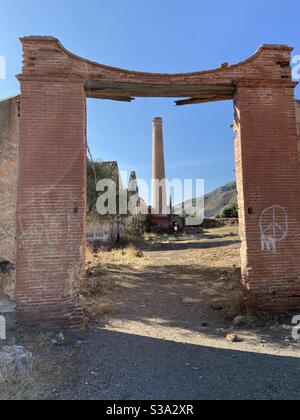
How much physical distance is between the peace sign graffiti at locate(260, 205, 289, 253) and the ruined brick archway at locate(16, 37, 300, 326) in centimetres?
2

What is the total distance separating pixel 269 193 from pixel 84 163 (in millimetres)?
3413

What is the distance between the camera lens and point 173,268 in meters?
13.0

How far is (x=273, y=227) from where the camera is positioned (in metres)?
6.42

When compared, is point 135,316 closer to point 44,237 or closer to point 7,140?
point 44,237

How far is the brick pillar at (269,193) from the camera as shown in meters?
6.33

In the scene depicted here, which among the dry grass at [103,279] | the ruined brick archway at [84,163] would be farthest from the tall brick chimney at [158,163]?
the ruined brick archway at [84,163]

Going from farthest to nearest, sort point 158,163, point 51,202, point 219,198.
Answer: point 219,198 → point 158,163 → point 51,202

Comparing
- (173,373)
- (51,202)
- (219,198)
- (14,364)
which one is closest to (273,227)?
(173,373)

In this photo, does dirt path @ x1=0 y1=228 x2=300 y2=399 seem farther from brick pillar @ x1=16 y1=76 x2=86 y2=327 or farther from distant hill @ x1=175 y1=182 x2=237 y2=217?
distant hill @ x1=175 y1=182 x2=237 y2=217

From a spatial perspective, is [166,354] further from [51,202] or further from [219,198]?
[219,198]

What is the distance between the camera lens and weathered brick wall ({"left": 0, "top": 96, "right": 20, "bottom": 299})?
5.86 m

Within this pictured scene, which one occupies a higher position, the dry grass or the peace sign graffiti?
the peace sign graffiti

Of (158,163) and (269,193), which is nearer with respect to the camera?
(269,193)

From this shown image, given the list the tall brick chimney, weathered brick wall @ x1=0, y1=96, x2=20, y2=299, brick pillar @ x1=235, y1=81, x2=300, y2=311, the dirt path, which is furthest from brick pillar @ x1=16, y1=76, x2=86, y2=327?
the tall brick chimney
